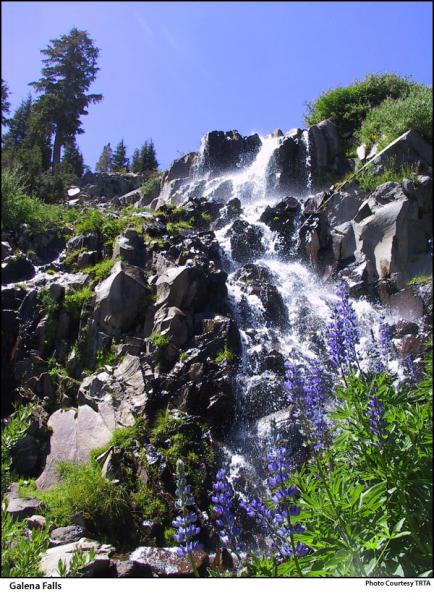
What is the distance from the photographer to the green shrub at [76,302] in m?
10.9

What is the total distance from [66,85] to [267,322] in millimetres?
5921

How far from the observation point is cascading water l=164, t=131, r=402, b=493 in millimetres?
8281

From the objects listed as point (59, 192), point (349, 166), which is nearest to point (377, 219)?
point (349, 166)

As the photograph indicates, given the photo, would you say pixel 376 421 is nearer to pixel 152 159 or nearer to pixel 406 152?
pixel 406 152

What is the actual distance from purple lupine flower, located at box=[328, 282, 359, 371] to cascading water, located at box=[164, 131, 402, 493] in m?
2.79

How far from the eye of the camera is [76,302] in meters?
11.0

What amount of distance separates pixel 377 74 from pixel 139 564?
17.0 m

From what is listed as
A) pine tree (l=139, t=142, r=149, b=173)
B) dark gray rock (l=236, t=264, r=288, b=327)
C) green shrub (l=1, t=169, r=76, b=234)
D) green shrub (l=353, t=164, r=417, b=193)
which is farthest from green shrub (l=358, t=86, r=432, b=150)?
pine tree (l=139, t=142, r=149, b=173)

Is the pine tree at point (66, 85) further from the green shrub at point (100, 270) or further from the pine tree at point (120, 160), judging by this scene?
the pine tree at point (120, 160)

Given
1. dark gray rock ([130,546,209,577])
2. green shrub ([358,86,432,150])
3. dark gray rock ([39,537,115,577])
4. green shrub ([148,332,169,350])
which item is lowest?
dark gray rock ([130,546,209,577])

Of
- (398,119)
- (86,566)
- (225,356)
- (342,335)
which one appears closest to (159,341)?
(225,356)

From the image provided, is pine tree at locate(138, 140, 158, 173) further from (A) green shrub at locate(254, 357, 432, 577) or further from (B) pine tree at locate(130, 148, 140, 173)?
(A) green shrub at locate(254, 357, 432, 577)

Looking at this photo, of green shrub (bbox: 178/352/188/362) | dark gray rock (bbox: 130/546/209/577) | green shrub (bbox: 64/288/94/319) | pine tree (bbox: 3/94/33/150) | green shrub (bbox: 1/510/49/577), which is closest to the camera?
green shrub (bbox: 1/510/49/577)

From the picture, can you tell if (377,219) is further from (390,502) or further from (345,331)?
(390,502)
